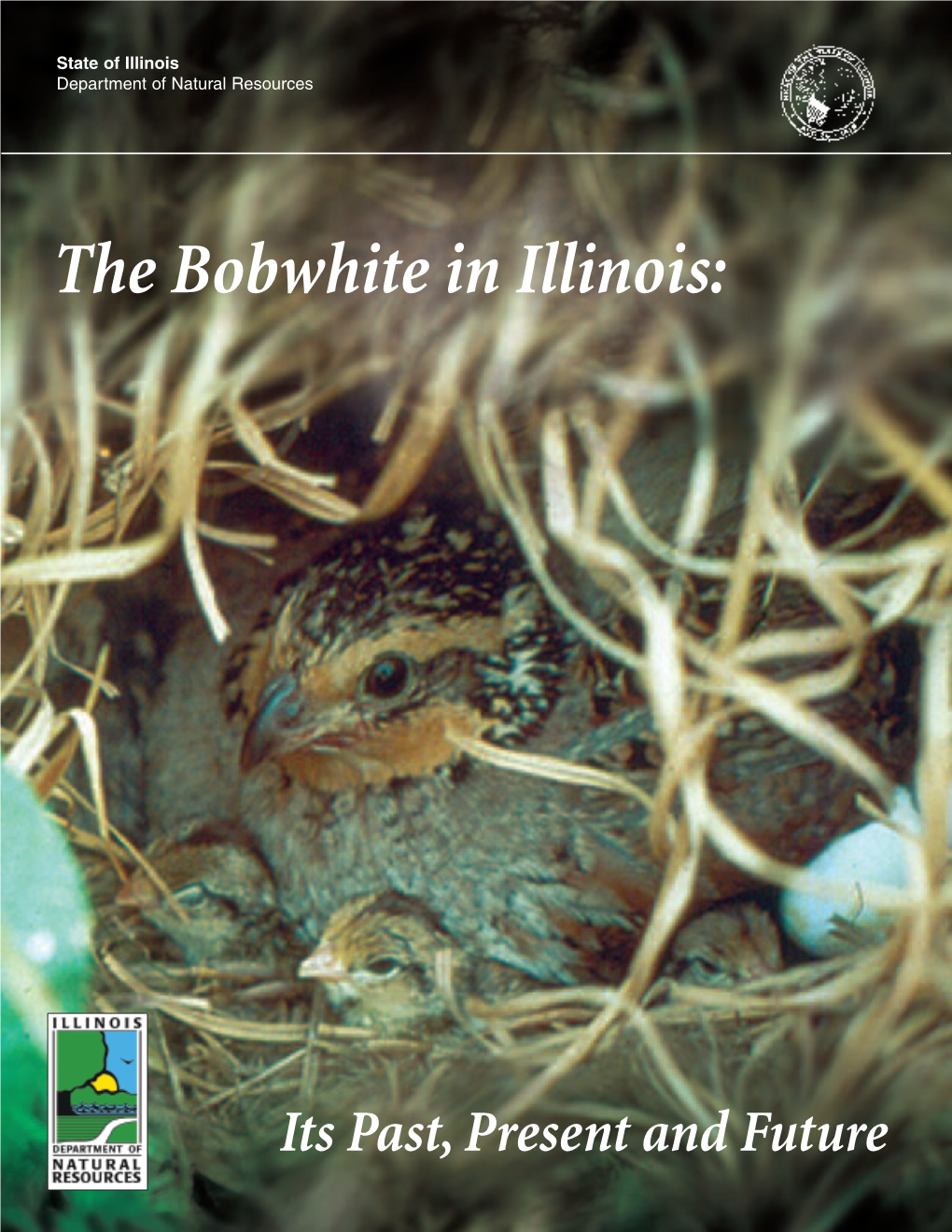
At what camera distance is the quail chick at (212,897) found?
1034 millimetres

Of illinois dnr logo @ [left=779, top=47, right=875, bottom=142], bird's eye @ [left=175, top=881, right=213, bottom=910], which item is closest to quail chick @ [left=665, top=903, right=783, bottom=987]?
bird's eye @ [left=175, top=881, right=213, bottom=910]

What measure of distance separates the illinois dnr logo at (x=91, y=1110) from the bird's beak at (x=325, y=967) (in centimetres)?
19

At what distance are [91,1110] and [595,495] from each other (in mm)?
784

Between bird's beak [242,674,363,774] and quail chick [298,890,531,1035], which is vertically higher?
bird's beak [242,674,363,774]

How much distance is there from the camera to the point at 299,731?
3.50 feet

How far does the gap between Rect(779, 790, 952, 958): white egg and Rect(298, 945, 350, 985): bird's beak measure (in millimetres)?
455

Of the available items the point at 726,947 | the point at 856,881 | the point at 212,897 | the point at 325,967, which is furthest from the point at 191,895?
the point at 856,881

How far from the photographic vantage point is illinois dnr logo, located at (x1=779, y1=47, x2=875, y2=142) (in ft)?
3.02

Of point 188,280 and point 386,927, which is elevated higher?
point 188,280

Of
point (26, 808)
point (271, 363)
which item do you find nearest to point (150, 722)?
point (26, 808)

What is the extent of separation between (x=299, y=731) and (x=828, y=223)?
2.36 ft

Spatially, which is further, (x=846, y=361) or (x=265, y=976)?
(x=265, y=976)

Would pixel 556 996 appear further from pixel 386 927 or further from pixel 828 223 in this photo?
pixel 828 223

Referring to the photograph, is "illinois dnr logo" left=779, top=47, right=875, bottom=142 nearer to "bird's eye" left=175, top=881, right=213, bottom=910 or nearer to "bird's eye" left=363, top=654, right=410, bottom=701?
"bird's eye" left=363, top=654, right=410, bottom=701
